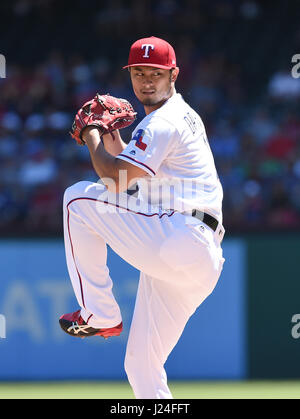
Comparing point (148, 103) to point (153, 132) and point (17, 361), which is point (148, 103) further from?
point (17, 361)

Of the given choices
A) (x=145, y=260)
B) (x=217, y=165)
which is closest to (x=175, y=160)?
(x=145, y=260)

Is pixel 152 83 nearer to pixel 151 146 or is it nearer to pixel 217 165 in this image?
pixel 151 146

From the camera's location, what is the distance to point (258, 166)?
9.48m

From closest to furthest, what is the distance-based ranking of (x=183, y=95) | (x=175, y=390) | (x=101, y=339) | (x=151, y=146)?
(x=151, y=146)
(x=175, y=390)
(x=101, y=339)
(x=183, y=95)

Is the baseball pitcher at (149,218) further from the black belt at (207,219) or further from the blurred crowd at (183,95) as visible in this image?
the blurred crowd at (183,95)

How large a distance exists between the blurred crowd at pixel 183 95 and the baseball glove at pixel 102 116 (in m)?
3.85

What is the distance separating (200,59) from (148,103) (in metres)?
7.49

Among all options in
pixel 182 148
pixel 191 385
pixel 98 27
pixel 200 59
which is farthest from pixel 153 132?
pixel 98 27

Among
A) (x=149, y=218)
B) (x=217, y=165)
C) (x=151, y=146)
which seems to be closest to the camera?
(x=151, y=146)

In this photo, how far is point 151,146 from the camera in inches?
162

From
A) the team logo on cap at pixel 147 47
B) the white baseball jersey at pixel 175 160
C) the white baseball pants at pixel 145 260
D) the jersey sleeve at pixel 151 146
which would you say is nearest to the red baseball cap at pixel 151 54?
the team logo on cap at pixel 147 47

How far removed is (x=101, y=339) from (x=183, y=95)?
4.00 metres

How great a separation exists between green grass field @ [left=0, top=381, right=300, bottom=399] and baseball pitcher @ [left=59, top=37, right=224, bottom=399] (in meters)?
2.16

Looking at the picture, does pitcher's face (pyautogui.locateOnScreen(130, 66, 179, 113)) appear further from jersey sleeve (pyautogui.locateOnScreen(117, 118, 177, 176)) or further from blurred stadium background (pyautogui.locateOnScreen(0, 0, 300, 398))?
blurred stadium background (pyautogui.locateOnScreen(0, 0, 300, 398))
